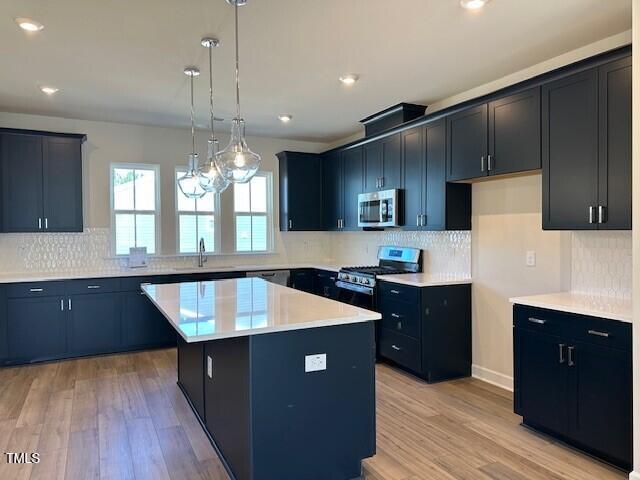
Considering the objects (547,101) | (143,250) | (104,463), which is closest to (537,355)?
(547,101)

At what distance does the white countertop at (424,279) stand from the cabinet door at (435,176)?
482mm

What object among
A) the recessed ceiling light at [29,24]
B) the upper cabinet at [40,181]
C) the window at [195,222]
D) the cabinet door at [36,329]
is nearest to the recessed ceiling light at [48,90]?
the upper cabinet at [40,181]

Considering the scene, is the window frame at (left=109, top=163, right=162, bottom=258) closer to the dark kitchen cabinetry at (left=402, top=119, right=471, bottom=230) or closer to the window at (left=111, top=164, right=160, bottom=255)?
the window at (left=111, top=164, right=160, bottom=255)

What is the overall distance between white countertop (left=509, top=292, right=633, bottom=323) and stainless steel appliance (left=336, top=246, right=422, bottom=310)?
1731mm

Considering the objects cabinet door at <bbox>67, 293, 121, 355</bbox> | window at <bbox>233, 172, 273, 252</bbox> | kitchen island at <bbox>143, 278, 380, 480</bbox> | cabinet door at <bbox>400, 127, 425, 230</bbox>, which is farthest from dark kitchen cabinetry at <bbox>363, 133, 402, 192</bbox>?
cabinet door at <bbox>67, 293, 121, 355</bbox>

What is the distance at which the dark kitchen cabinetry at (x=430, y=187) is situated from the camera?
413 centimetres

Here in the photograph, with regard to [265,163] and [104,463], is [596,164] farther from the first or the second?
[265,163]

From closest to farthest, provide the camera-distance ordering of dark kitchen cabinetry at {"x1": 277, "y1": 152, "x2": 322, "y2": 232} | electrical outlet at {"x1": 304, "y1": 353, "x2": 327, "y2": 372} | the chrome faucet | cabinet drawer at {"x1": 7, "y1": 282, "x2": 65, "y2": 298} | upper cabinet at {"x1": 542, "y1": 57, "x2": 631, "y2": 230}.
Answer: electrical outlet at {"x1": 304, "y1": 353, "x2": 327, "y2": 372}
upper cabinet at {"x1": 542, "y1": 57, "x2": 631, "y2": 230}
cabinet drawer at {"x1": 7, "y1": 282, "x2": 65, "y2": 298}
the chrome faucet
dark kitchen cabinetry at {"x1": 277, "y1": 152, "x2": 322, "y2": 232}

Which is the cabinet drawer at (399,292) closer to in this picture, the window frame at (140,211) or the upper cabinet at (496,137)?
the upper cabinet at (496,137)

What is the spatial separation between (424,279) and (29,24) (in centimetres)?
355

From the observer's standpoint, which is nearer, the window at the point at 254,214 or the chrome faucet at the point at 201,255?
the chrome faucet at the point at 201,255

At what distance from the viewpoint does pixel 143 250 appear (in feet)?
18.2

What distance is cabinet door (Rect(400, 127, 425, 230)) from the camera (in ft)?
14.4

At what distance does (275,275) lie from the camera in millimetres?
5852
